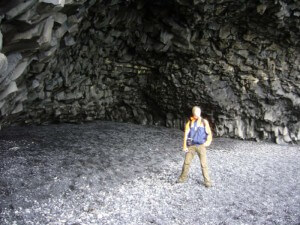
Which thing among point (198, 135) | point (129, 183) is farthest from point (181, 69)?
point (129, 183)

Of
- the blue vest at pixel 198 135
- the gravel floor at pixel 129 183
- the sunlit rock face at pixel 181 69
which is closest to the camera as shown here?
the gravel floor at pixel 129 183

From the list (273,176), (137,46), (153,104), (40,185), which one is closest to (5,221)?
(40,185)

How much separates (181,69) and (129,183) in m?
9.64

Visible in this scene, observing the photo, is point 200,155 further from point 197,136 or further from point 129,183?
point 129,183

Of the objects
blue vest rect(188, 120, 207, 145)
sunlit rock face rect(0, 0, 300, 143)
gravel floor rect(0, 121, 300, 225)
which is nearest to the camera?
gravel floor rect(0, 121, 300, 225)

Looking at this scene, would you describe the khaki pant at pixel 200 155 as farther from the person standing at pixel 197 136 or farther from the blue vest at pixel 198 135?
the blue vest at pixel 198 135

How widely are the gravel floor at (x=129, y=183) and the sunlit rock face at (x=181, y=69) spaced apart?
119 inches

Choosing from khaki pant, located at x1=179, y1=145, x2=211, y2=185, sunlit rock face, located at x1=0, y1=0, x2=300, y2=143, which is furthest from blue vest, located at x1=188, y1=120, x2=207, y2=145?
sunlit rock face, located at x1=0, y1=0, x2=300, y2=143

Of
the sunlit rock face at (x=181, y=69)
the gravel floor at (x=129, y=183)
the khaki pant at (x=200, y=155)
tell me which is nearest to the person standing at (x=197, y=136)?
the khaki pant at (x=200, y=155)

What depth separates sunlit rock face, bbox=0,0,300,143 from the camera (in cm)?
1472

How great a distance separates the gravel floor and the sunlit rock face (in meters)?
3.02

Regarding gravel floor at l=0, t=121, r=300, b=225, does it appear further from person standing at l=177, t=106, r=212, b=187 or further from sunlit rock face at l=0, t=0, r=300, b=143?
sunlit rock face at l=0, t=0, r=300, b=143

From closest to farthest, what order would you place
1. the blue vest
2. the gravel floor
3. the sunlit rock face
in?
1. the gravel floor
2. the blue vest
3. the sunlit rock face

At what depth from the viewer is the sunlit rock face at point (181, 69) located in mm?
14717
